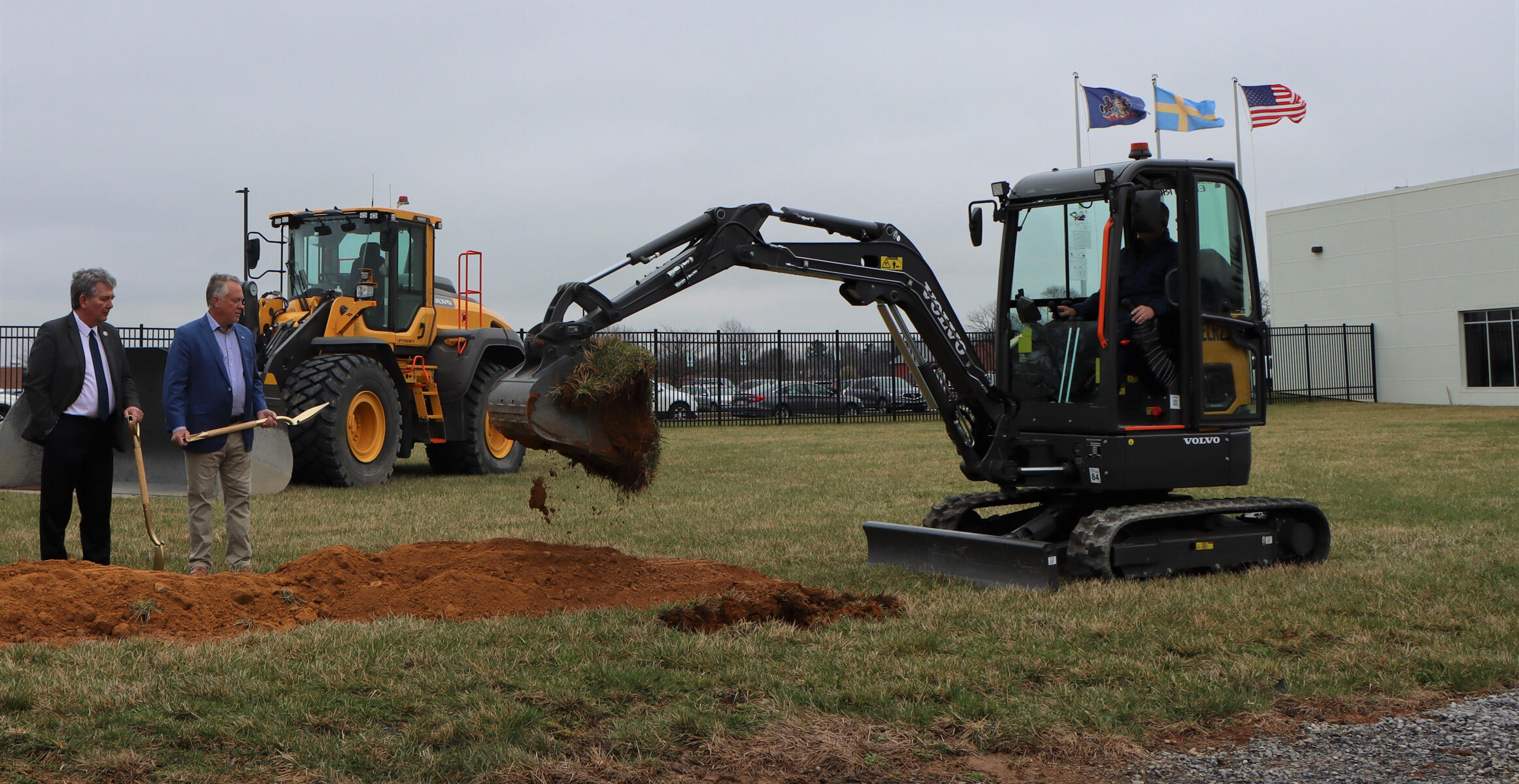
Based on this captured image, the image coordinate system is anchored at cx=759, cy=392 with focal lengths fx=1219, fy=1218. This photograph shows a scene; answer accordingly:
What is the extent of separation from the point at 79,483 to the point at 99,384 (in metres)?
0.66

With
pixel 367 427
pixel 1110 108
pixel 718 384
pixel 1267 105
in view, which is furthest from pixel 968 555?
pixel 1267 105

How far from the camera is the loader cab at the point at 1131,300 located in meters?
7.81

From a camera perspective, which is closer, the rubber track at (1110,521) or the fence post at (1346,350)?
the rubber track at (1110,521)

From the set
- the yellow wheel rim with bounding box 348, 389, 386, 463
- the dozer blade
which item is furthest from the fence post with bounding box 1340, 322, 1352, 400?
the dozer blade

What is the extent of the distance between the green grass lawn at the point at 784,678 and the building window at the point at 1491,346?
31235 millimetres

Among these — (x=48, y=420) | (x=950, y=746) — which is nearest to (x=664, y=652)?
(x=950, y=746)

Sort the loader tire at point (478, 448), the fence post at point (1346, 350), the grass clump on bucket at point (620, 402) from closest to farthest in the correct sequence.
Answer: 1. the grass clump on bucket at point (620, 402)
2. the loader tire at point (478, 448)
3. the fence post at point (1346, 350)

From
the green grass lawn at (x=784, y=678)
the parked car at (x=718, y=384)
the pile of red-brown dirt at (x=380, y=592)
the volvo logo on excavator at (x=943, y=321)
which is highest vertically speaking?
the parked car at (x=718, y=384)

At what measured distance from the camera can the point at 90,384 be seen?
296 inches

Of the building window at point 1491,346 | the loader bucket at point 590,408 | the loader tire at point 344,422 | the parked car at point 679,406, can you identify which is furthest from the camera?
the building window at point 1491,346

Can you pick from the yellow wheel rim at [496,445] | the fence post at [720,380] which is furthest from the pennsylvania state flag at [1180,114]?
the yellow wheel rim at [496,445]

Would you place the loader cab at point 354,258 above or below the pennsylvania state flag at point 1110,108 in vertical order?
below

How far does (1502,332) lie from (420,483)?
1331 inches

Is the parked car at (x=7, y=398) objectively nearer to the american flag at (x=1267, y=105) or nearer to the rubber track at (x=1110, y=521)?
the rubber track at (x=1110, y=521)
